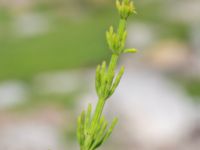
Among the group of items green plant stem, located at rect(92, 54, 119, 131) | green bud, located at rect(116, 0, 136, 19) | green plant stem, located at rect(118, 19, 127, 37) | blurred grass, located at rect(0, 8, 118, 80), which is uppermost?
green bud, located at rect(116, 0, 136, 19)

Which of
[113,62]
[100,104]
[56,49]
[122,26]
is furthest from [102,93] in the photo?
[56,49]

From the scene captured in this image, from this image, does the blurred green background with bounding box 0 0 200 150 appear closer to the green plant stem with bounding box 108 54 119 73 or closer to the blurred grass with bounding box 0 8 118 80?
the blurred grass with bounding box 0 8 118 80

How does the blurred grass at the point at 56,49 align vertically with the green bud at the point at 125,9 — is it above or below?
below

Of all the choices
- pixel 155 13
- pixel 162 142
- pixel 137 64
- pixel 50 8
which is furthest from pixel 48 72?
pixel 50 8

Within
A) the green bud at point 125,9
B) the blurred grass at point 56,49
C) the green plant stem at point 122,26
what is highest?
the green bud at point 125,9

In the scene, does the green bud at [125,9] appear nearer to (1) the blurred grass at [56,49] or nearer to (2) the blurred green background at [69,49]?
(2) the blurred green background at [69,49]

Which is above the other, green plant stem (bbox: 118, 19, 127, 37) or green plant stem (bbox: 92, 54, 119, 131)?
green plant stem (bbox: 118, 19, 127, 37)

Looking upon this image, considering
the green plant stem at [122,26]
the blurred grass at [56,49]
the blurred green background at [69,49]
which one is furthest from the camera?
the blurred grass at [56,49]

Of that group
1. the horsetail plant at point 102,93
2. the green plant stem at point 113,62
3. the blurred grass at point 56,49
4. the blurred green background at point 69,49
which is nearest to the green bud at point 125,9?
the horsetail plant at point 102,93

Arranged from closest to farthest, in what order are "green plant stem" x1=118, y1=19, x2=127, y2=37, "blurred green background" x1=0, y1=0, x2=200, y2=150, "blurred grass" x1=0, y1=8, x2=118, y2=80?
"green plant stem" x1=118, y1=19, x2=127, y2=37
"blurred green background" x1=0, y1=0, x2=200, y2=150
"blurred grass" x1=0, y1=8, x2=118, y2=80

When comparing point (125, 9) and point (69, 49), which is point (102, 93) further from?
point (69, 49)

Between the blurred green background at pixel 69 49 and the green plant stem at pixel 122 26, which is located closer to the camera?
the green plant stem at pixel 122 26

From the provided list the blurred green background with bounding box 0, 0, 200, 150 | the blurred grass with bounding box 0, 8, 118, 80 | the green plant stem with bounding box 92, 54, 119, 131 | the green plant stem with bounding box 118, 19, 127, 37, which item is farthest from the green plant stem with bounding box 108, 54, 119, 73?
the blurred grass with bounding box 0, 8, 118, 80
